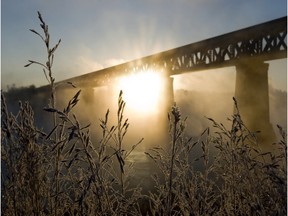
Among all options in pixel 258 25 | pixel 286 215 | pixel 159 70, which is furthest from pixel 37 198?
pixel 159 70

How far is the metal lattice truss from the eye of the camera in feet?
46.5

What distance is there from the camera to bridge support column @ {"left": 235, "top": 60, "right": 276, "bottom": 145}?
16094mm

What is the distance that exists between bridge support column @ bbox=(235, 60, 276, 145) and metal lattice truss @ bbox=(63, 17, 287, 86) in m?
0.45

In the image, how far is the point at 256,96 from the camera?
16.2 meters

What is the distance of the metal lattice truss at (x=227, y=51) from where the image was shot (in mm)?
14180

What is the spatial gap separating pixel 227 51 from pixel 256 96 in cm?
264

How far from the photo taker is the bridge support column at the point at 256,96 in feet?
52.8

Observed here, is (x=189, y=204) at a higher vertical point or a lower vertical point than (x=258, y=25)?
lower

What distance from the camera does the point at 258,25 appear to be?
14.8 meters

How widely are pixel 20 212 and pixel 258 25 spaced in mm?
13990

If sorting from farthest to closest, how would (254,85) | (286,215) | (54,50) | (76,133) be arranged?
(254,85) < (54,50) < (286,215) < (76,133)

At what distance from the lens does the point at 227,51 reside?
17344 millimetres

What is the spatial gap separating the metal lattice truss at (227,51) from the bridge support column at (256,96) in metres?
0.45

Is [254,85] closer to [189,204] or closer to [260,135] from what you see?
[260,135]
